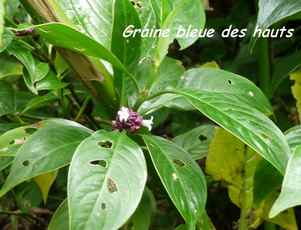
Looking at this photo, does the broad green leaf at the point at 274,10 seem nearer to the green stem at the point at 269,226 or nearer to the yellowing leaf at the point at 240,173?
the yellowing leaf at the point at 240,173

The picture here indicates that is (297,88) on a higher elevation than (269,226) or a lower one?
higher

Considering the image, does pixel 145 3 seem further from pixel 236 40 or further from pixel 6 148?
pixel 236 40

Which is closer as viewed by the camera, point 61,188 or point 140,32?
point 140,32

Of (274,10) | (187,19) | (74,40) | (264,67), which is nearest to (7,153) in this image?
(74,40)

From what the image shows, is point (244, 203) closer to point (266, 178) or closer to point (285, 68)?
point (266, 178)

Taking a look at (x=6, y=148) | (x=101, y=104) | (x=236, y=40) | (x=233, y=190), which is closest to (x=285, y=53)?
(x=236, y=40)

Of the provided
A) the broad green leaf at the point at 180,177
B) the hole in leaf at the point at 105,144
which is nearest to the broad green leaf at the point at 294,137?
the broad green leaf at the point at 180,177
